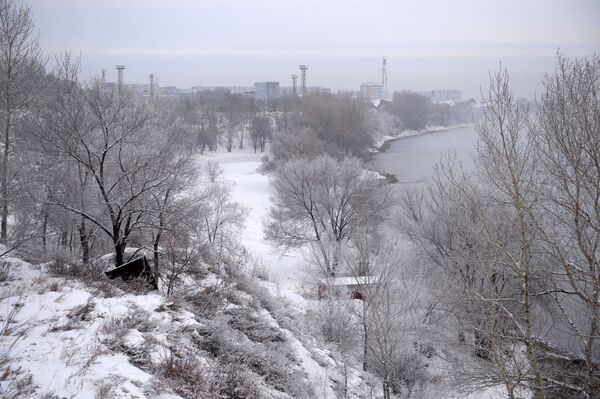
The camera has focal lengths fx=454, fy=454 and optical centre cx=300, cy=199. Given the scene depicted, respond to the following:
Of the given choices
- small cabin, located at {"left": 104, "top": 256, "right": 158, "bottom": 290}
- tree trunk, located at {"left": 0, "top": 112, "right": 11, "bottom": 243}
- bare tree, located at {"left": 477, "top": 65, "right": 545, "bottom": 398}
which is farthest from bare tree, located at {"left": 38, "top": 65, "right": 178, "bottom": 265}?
bare tree, located at {"left": 477, "top": 65, "right": 545, "bottom": 398}

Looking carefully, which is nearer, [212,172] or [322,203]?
[322,203]

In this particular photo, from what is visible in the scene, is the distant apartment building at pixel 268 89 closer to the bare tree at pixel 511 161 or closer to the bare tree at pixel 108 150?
the bare tree at pixel 108 150

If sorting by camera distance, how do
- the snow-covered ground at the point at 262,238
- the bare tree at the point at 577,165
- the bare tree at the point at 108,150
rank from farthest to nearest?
1. the snow-covered ground at the point at 262,238
2. the bare tree at the point at 108,150
3. the bare tree at the point at 577,165

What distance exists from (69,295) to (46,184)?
5665mm

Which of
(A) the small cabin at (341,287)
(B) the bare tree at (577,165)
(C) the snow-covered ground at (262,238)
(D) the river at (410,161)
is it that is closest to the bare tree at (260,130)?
(C) the snow-covered ground at (262,238)

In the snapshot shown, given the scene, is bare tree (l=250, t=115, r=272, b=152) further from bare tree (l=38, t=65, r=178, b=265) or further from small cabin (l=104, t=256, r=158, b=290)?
small cabin (l=104, t=256, r=158, b=290)

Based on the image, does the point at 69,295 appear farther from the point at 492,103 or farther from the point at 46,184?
the point at 492,103

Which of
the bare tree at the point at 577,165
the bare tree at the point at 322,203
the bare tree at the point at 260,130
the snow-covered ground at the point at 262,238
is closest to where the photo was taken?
the bare tree at the point at 577,165

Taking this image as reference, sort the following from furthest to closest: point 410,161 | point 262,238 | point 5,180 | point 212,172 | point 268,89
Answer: point 268,89 → point 410,161 → point 212,172 → point 262,238 → point 5,180

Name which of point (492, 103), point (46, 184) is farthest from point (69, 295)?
point (492, 103)

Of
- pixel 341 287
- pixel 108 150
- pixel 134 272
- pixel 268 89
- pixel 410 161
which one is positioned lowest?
pixel 341 287

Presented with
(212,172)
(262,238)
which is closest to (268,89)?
(212,172)

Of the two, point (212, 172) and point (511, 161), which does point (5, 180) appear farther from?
point (212, 172)

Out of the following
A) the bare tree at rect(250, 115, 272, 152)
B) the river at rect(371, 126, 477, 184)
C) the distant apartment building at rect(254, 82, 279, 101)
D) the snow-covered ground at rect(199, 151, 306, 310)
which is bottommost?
the snow-covered ground at rect(199, 151, 306, 310)
